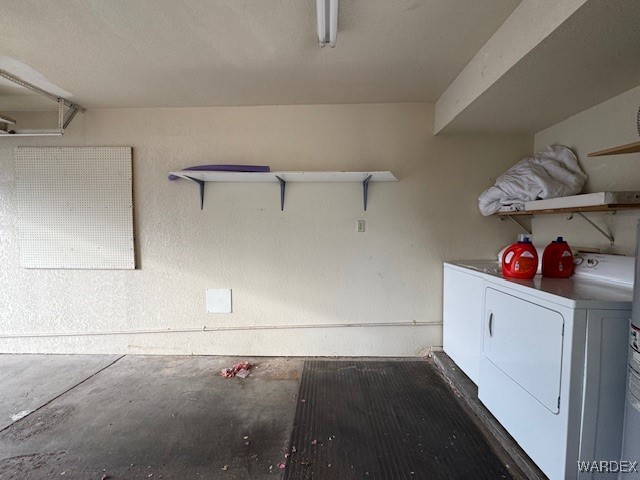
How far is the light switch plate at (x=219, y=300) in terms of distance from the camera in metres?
2.47

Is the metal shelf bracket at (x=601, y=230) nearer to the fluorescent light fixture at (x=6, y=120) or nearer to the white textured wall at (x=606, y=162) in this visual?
the white textured wall at (x=606, y=162)

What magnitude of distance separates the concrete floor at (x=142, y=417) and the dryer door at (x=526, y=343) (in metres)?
1.36

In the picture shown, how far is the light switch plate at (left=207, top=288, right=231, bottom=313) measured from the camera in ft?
8.11

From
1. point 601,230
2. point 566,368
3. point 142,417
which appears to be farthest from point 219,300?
point 601,230

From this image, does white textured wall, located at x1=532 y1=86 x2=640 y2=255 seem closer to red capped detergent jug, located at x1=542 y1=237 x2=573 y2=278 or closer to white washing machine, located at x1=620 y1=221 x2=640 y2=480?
red capped detergent jug, located at x1=542 y1=237 x2=573 y2=278

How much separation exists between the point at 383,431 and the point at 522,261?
1339 millimetres

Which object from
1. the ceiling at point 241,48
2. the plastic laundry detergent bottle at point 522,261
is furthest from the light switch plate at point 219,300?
the plastic laundry detergent bottle at point 522,261

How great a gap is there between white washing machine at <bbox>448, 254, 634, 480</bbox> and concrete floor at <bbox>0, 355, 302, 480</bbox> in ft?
4.29

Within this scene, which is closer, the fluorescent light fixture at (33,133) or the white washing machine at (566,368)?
the white washing machine at (566,368)

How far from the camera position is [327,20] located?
1.35 m

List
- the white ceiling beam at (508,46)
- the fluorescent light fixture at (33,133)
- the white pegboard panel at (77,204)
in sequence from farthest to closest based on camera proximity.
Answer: the white pegboard panel at (77,204)
the fluorescent light fixture at (33,133)
the white ceiling beam at (508,46)

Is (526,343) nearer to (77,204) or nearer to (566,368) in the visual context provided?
(566,368)

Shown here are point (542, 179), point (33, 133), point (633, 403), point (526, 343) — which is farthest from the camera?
point (33, 133)

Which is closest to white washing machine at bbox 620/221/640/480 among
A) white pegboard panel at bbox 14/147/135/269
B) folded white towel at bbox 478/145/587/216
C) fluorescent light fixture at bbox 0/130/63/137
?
folded white towel at bbox 478/145/587/216
